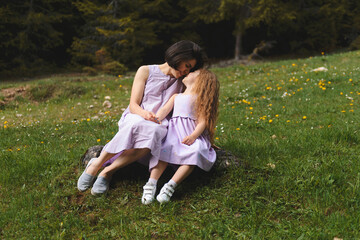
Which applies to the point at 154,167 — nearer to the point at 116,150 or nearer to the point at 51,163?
the point at 116,150

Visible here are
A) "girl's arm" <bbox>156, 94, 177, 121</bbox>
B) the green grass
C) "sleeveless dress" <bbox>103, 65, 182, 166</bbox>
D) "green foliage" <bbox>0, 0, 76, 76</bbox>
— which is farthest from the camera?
"green foliage" <bbox>0, 0, 76, 76</bbox>

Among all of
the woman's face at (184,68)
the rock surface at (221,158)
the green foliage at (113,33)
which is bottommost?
the green foliage at (113,33)

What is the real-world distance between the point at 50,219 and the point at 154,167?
1017mm

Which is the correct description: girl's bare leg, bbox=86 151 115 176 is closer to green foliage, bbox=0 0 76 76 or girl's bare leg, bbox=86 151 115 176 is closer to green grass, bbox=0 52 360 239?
green grass, bbox=0 52 360 239

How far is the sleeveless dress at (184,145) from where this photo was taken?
9.81 feet

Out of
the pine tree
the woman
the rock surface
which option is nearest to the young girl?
the woman

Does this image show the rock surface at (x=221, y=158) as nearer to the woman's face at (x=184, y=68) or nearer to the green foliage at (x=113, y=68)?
the woman's face at (x=184, y=68)

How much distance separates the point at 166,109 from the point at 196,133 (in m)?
0.45

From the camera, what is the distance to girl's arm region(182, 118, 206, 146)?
10.0 feet

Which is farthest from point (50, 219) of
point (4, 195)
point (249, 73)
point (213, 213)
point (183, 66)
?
point (249, 73)

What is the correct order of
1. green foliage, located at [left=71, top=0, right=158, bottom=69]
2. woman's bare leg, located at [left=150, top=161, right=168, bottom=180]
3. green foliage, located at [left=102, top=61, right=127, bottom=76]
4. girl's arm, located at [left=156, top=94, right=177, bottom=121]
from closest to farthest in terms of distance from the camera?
1. woman's bare leg, located at [left=150, top=161, right=168, bottom=180]
2. girl's arm, located at [left=156, top=94, right=177, bottom=121]
3. green foliage, located at [left=102, top=61, right=127, bottom=76]
4. green foliage, located at [left=71, top=0, right=158, bottom=69]

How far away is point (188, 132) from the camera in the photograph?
3.18 metres

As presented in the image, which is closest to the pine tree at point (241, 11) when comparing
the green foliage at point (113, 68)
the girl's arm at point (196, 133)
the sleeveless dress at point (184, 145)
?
the green foliage at point (113, 68)

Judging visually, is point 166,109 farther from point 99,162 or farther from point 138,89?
point 99,162
